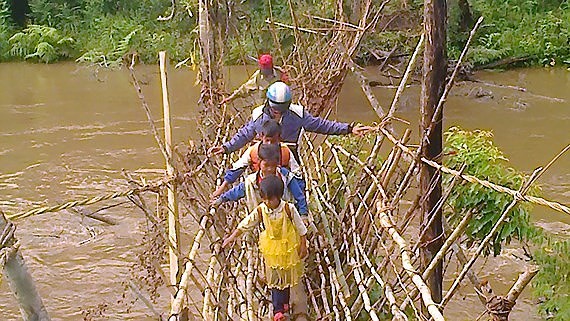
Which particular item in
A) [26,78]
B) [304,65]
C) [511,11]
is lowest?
[26,78]

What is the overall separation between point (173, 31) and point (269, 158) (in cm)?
885

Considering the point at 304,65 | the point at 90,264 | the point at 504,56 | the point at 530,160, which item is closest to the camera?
the point at 304,65

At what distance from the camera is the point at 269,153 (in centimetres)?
205

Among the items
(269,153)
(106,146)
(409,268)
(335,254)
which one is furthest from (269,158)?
(106,146)

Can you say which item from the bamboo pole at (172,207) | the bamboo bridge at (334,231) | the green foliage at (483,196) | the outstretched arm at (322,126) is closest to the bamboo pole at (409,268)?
the bamboo bridge at (334,231)

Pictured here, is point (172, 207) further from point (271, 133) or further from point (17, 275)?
point (17, 275)

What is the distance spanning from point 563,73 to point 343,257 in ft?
23.8

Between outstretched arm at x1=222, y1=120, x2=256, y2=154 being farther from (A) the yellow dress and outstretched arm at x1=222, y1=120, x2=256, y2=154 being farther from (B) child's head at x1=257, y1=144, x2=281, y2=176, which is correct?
(A) the yellow dress

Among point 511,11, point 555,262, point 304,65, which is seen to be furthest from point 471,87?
point 555,262

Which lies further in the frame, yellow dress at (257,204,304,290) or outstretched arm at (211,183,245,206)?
outstretched arm at (211,183,245,206)

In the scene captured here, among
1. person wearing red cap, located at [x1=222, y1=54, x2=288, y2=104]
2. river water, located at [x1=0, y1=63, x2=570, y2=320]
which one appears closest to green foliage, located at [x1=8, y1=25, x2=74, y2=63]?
river water, located at [x1=0, y1=63, x2=570, y2=320]

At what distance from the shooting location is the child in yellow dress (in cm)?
197

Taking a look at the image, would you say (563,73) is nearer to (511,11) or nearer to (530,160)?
(511,11)

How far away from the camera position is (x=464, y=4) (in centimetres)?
851
